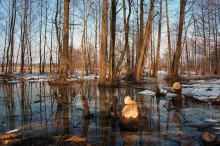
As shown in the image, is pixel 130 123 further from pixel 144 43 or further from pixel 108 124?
pixel 144 43

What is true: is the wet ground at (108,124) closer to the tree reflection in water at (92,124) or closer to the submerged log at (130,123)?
the tree reflection in water at (92,124)

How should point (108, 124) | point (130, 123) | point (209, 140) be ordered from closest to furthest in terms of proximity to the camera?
point (209, 140), point (130, 123), point (108, 124)

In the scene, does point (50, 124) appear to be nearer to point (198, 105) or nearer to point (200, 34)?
point (198, 105)

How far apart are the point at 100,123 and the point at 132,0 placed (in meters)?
17.3

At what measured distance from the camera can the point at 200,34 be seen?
116 ft

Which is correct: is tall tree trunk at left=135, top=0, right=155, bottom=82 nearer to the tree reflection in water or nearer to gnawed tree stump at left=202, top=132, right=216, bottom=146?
the tree reflection in water

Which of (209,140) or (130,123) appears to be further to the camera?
(130,123)

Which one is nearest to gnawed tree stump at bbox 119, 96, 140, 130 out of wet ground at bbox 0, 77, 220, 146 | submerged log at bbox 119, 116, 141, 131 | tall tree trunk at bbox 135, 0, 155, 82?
submerged log at bbox 119, 116, 141, 131

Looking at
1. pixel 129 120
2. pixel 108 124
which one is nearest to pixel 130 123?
pixel 129 120

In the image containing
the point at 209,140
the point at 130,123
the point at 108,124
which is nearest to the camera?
the point at 209,140

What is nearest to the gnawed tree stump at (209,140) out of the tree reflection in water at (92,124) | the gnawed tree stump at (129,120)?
the tree reflection in water at (92,124)

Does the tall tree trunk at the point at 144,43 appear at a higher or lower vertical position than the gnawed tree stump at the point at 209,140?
higher

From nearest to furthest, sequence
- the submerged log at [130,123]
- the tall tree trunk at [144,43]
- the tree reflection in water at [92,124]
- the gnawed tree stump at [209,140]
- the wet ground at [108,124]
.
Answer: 1. the gnawed tree stump at [209,140]
2. the wet ground at [108,124]
3. the tree reflection in water at [92,124]
4. the submerged log at [130,123]
5. the tall tree trunk at [144,43]

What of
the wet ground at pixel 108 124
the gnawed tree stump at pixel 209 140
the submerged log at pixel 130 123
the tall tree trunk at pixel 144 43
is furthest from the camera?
the tall tree trunk at pixel 144 43
